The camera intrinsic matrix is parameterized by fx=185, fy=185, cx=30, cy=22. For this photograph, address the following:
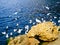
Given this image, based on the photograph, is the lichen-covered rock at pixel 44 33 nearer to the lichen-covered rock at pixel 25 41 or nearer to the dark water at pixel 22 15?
the lichen-covered rock at pixel 25 41

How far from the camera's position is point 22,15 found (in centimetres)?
1830

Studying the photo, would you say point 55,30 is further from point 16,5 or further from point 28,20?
point 16,5

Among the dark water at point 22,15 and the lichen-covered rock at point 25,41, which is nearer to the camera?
the lichen-covered rock at point 25,41

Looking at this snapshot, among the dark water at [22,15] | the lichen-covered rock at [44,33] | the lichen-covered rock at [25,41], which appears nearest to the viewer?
the lichen-covered rock at [25,41]

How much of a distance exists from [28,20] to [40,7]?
16.5 ft

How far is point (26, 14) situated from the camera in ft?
60.8

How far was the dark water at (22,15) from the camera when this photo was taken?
47.7 feet

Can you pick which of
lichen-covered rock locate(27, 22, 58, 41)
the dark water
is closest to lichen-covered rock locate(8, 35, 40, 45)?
lichen-covered rock locate(27, 22, 58, 41)

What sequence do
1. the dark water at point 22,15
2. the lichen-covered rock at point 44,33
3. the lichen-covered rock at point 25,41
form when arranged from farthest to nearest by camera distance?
the dark water at point 22,15, the lichen-covered rock at point 44,33, the lichen-covered rock at point 25,41

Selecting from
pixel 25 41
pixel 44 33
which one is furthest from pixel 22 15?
pixel 25 41

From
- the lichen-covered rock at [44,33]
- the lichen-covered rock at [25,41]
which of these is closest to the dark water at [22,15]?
the lichen-covered rock at [25,41]

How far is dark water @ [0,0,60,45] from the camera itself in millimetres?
14524

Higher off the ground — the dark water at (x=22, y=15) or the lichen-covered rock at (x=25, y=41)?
the lichen-covered rock at (x=25, y=41)

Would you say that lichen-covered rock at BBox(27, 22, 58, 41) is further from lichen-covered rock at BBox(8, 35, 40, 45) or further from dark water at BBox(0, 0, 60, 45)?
dark water at BBox(0, 0, 60, 45)
